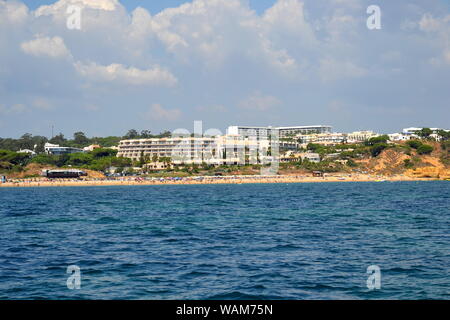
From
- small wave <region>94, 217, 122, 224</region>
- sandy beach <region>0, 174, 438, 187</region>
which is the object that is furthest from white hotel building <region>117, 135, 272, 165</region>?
small wave <region>94, 217, 122, 224</region>

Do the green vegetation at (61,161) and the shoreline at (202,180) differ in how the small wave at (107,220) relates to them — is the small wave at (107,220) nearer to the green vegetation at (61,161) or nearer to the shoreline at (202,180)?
the shoreline at (202,180)

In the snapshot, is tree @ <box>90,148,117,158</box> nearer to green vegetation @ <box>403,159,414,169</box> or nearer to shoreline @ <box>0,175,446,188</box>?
shoreline @ <box>0,175,446,188</box>

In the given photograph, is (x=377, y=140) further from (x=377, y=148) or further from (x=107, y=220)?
(x=107, y=220)

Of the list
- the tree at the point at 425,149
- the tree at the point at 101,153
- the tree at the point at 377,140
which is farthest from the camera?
the tree at the point at 377,140

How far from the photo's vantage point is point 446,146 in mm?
177750

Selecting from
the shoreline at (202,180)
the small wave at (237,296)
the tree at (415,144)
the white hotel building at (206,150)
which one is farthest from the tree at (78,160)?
the small wave at (237,296)

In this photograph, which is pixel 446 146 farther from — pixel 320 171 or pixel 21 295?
pixel 21 295

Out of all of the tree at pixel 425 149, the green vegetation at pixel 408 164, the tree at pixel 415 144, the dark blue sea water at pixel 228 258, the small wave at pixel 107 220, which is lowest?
the small wave at pixel 107 220

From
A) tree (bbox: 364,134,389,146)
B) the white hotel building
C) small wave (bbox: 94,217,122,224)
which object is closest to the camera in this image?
small wave (bbox: 94,217,122,224)

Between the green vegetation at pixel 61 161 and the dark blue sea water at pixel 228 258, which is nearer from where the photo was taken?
the dark blue sea water at pixel 228 258

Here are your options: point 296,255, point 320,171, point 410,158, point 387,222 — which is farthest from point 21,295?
point 410,158
